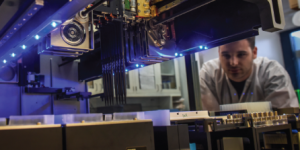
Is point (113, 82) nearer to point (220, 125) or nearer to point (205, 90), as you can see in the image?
point (220, 125)

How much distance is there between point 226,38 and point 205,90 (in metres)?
2.40

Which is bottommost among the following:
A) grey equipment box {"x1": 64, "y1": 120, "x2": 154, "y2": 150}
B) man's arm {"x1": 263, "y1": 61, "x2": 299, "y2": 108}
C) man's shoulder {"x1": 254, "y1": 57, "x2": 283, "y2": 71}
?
grey equipment box {"x1": 64, "y1": 120, "x2": 154, "y2": 150}

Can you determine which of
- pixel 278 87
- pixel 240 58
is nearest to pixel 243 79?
pixel 240 58

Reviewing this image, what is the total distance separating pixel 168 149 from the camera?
3.02ft

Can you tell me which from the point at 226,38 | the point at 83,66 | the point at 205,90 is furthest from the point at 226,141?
the point at 205,90

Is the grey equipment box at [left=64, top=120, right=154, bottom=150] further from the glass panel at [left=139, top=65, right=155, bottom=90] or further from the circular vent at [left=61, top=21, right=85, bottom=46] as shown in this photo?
the glass panel at [left=139, top=65, right=155, bottom=90]

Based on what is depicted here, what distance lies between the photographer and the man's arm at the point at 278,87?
3.08 meters

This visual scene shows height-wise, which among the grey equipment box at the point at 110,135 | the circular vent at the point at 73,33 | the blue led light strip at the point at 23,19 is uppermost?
the circular vent at the point at 73,33

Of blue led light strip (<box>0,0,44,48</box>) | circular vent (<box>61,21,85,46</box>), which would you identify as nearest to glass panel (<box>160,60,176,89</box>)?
circular vent (<box>61,21,85,46</box>)

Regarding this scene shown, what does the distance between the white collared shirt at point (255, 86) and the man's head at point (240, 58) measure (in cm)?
7

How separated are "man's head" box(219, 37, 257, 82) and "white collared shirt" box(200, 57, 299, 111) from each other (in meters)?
0.07

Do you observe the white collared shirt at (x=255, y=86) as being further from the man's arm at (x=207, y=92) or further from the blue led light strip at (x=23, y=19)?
the blue led light strip at (x=23, y=19)

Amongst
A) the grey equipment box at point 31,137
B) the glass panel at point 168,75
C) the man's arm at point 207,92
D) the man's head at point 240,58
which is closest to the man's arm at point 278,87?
the man's head at point 240,58

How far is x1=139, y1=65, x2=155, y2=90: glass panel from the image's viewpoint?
4.13 m
